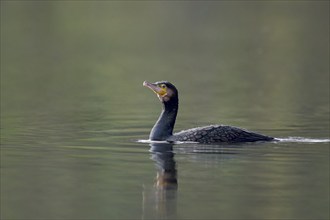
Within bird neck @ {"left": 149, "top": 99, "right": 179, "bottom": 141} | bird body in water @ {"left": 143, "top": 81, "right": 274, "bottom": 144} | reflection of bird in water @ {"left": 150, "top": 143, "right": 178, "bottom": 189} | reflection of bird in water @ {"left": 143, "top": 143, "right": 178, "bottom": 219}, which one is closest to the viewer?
reflection of bird in water @ {"left": 143, "top": 143, "right": 178, "bottom": 219}

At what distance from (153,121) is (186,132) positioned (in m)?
3.69

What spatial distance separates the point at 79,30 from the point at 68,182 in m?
46.0

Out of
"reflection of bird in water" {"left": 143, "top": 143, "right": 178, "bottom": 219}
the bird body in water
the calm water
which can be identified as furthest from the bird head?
"reflection of bird in water" {"left": 143, "top": 143, "right": 178, "bottom": 219}

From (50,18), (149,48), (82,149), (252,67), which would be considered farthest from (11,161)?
(50,18)

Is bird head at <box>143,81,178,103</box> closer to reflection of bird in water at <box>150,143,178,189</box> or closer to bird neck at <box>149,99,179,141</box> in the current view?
bird neck at <box>149,99,179,141</box>

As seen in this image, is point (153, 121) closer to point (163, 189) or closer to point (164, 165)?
point (164, 165)

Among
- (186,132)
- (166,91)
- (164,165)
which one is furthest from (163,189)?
(166,91)

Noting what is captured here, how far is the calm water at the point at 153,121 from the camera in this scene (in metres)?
15.1

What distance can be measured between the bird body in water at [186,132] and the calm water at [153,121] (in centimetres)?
32

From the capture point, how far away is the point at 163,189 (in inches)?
630

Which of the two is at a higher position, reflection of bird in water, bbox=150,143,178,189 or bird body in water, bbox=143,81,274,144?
bird body in water, bbox=143,81,274,144

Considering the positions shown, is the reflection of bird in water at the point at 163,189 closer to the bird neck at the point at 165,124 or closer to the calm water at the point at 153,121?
the calm water at the point at 153,121

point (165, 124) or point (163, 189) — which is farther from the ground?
point (165, 124)

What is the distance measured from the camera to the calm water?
15148 mm
